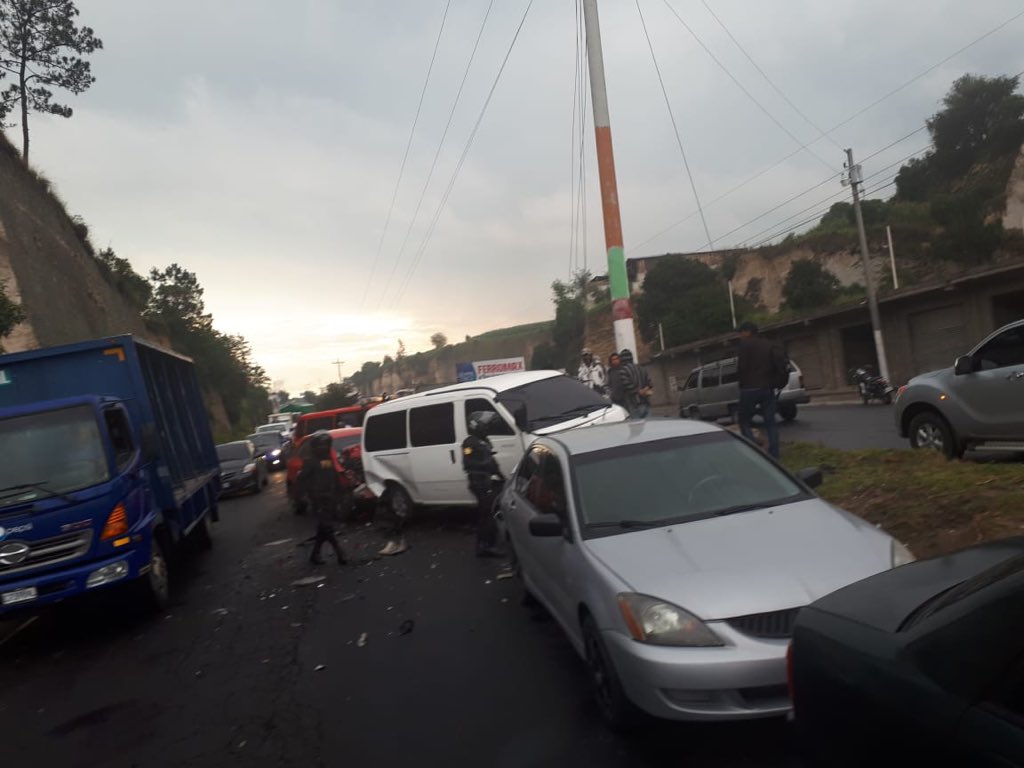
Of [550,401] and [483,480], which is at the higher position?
[550,401]

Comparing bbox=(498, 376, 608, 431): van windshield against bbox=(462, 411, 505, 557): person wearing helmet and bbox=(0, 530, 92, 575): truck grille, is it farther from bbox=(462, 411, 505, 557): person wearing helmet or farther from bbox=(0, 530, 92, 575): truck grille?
bbox=(0, 530, 92, 575): truck grille

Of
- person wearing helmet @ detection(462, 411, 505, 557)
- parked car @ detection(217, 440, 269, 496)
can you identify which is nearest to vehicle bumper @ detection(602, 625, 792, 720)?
person wearing helmet @ detection(462, 411, 505, 557)

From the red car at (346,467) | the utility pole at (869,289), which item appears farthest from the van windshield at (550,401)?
the utility pole at (869,289)

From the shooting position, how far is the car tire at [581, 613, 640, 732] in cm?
414

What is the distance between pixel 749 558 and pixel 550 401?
7020 millimetres

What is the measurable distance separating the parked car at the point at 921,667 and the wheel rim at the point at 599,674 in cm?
176

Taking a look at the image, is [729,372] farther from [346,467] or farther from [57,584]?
[57,584]

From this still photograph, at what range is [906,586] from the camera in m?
2.69

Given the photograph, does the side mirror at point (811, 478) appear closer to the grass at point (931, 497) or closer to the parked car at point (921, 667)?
the grass at point (931, 497)

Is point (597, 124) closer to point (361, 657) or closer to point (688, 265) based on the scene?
point (361, 657)

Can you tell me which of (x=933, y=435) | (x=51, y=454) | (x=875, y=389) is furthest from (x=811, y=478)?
(x=875, y=389)

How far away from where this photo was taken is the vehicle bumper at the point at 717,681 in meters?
3.72

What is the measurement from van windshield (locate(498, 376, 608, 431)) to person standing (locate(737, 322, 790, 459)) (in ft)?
6.57

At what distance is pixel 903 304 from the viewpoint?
29719 mm
